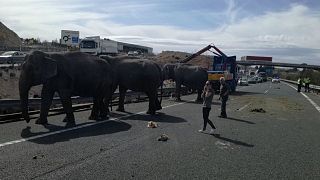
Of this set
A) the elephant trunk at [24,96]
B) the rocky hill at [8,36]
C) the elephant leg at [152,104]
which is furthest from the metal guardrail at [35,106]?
the rocky hill at [8,36]

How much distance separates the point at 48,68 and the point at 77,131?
2.28 meters

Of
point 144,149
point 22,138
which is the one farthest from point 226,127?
point 22,138

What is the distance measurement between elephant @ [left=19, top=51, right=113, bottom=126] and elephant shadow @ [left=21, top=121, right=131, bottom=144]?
760mm

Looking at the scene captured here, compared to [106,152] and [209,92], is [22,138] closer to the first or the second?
[106,152]

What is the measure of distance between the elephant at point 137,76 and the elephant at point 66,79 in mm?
1730

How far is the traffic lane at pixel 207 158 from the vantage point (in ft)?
27.8

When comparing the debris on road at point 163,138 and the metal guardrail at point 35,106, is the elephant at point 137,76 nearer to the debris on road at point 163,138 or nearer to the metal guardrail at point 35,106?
the metal guardrail at point 35,106

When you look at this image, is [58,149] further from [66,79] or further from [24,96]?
[66,79]

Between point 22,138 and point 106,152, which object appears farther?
point 22,138

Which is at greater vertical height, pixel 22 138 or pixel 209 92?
pixel 209 92

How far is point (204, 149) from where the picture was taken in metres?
11.1

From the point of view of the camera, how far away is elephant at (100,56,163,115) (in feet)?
60.8

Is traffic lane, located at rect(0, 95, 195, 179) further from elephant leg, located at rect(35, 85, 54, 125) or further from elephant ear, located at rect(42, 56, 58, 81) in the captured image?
elephant ear, located at rect(42, 56, 58, 81)

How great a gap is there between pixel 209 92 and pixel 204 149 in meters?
3.50
